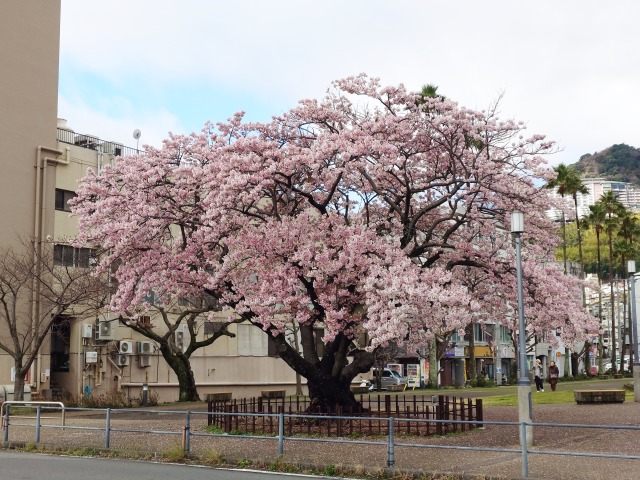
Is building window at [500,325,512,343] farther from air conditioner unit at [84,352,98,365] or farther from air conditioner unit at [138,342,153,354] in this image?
air conditioner unit at [84,352,98,365]

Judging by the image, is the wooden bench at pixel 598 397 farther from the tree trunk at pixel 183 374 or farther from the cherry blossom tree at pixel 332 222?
the tree trunk at pixel 183 374

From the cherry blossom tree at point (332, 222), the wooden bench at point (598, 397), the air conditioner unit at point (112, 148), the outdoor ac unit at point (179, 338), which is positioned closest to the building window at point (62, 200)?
the air conditioner unit at point (112, 148)

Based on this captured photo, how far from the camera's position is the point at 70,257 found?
1607 inches

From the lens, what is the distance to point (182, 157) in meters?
24.6

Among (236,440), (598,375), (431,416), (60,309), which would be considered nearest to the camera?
(236,440)

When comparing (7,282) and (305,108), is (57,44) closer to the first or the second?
(7,282)

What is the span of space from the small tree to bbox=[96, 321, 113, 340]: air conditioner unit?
4.85 feet

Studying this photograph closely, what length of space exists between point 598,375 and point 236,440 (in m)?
67.4

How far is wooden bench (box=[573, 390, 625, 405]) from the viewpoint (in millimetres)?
33156

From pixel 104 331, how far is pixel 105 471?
93.1 ft

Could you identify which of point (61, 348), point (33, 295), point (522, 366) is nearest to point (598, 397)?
point (522, 366)

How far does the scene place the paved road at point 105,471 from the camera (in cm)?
1421

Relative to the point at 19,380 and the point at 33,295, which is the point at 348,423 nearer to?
the point at 19,380

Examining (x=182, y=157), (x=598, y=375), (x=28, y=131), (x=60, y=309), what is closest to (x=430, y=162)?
(x=182, y=157)
